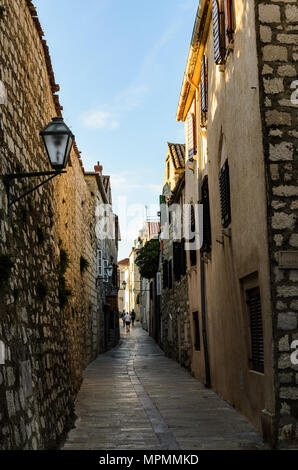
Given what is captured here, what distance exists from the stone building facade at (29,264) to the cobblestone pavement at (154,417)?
24.8 inches

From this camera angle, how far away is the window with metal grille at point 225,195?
938 cm

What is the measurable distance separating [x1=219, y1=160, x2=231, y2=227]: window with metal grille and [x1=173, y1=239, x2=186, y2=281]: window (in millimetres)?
6732

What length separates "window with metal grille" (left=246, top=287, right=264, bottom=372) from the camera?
7.64 meters

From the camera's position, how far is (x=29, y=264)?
20.2 feet

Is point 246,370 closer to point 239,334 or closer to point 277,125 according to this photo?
point 239,334

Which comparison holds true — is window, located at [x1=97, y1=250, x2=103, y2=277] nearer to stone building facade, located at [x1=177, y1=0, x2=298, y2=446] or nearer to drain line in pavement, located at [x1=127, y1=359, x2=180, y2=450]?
drain line in pavement, located at [x1=127, y1=359, x2=180, y2=450]

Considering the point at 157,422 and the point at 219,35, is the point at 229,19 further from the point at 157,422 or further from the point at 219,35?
the point at 157,422

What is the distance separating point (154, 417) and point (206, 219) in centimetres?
491

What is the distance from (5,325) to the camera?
470cm

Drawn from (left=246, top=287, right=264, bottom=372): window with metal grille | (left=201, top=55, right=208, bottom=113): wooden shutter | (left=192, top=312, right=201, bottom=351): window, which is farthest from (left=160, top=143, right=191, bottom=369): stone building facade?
(left=246, top=287, right=264, bottom=372): window with metal grille

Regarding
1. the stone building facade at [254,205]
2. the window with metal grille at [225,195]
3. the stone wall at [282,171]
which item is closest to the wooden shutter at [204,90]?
the stone building facade at [254,205]

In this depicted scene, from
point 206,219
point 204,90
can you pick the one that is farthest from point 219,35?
point 206,219

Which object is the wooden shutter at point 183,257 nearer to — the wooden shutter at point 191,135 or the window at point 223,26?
the wooden shutter at point 191,135

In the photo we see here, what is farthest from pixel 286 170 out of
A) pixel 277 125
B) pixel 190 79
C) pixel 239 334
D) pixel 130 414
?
pixel 190 79
